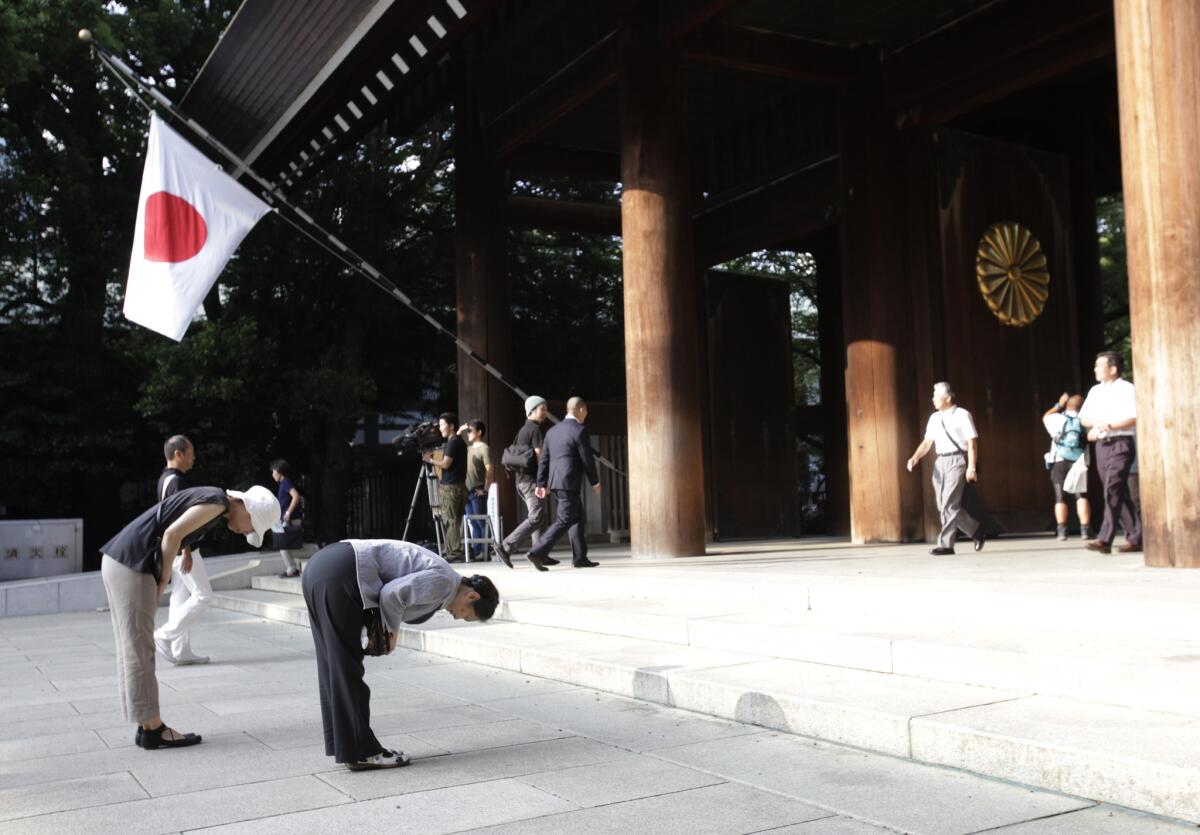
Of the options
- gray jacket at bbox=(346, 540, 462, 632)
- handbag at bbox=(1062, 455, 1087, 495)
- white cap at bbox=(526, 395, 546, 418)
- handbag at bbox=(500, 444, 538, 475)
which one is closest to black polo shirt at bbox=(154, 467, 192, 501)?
gray jacket at bbox=(346, 540, 462, 632)

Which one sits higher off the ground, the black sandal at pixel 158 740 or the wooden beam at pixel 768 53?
the wooden beam at pixel 768 53

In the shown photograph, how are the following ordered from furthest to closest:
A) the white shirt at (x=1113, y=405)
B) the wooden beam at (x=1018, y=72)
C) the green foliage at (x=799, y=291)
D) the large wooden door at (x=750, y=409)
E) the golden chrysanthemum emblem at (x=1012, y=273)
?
the green foliage at (x=799, y=291), the large wooden door at (x=750, y=409), the golden chrysanthemum emblem at (x=1012, y=273), the wooden beam at (x=1018, y=72), the white shirt at (x=1113, y=405)

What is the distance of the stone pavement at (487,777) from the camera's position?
3705 millimetres

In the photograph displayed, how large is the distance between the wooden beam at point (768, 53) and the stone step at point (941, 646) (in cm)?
645

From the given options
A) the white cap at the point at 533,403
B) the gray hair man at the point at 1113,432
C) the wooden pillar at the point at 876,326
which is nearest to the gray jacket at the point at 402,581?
the gray hair man at the point at 1113,432

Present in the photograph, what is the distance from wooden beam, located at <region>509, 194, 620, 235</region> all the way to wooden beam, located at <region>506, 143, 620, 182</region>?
1.48 ft

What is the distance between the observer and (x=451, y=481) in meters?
12.1

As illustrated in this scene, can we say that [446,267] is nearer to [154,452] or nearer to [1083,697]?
[154,452]

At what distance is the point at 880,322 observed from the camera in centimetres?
1233

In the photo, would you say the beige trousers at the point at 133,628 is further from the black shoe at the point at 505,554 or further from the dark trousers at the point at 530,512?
the black shoe at the point at 505,554

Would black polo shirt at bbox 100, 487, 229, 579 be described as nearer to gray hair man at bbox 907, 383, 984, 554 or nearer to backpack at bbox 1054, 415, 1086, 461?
gray hair man at bbox 907, 383, 984, 554

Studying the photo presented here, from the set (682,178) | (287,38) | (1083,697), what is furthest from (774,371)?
(1083,697)

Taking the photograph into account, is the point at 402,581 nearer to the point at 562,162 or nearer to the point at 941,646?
the point at 941,646

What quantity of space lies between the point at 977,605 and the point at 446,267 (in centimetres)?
1653
